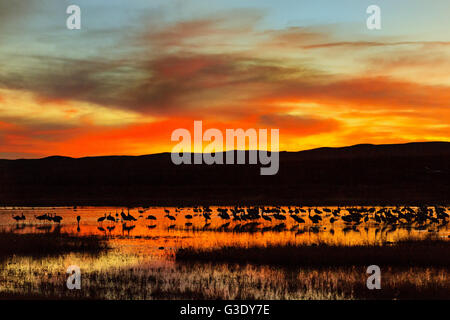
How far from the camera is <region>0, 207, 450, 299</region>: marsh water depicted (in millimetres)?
16734

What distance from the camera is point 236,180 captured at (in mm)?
106188

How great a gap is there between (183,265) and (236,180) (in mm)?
85143

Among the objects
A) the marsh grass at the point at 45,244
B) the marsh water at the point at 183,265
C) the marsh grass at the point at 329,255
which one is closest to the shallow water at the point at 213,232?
the marsh water at the point at 183,265

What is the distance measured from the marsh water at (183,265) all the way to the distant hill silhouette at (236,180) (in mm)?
30041

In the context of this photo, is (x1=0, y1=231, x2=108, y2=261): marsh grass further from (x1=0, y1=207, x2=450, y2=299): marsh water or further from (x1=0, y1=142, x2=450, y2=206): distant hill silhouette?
(x1=0, y1=142, x2=450, y2=206): distant hill silhouette

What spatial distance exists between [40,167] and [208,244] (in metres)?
122

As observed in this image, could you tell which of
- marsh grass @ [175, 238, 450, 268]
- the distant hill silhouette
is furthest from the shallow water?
the distant hill silhouette

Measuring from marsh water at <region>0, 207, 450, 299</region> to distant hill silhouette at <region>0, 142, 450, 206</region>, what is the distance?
98.6 ft

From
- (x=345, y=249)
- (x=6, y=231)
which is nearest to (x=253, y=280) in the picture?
(x=345, y=249)

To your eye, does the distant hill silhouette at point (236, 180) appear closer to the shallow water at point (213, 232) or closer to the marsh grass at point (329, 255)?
the shallow water at point (213, 232)

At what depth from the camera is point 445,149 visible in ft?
445

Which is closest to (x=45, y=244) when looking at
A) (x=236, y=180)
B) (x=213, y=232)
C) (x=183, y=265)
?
(x=213, y=232)
